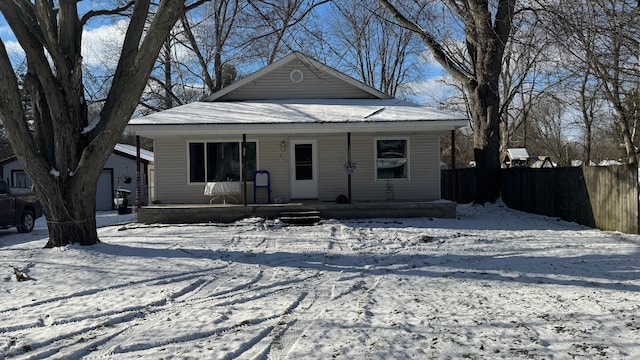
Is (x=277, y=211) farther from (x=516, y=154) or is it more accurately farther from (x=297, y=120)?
(x=516, y=154)

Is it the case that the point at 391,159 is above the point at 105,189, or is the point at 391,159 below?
above

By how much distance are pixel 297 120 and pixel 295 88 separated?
3.39 m

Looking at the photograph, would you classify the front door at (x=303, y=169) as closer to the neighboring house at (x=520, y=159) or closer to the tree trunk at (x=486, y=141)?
the tree trunk at (x=486, y=141)

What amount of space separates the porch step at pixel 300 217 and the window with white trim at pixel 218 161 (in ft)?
9.44

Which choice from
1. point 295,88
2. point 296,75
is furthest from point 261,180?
point 296,75

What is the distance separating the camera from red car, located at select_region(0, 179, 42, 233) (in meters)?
14.1

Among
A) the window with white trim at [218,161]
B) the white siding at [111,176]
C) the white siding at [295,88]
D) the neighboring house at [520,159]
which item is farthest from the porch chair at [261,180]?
the neighboring house at [520,159]

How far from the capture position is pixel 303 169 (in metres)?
15.3

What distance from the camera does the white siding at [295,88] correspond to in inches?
644

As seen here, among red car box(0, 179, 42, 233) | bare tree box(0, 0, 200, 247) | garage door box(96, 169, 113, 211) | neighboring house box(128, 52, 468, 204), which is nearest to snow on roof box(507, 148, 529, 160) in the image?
neighboring house box(128, 52, 468, 204)

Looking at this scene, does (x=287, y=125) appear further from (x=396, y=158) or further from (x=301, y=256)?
(x=301, y=256)

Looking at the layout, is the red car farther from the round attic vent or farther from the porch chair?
the round attic vent

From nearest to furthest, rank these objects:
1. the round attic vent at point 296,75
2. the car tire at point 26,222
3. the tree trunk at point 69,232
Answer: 1. the tree trunk at point 69,232
2. the car tire at point 26,222
3. the round attic vent at point 296,75

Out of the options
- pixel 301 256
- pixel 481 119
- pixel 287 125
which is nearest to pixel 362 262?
pixel 301 256
